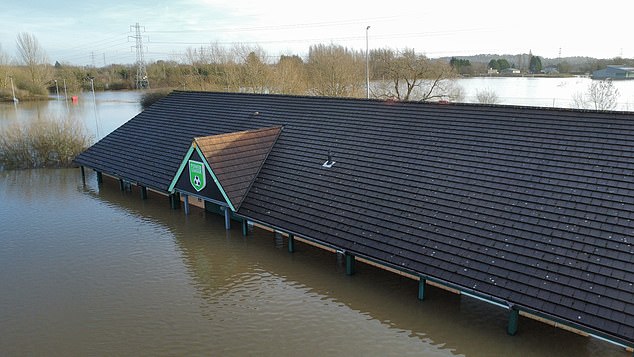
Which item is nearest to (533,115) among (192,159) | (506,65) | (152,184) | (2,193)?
(192,159)

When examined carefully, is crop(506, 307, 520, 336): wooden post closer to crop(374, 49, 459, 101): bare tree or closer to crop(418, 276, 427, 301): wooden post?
crop(418, 276, 427, 301): wooden post

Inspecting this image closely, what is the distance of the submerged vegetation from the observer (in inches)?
872

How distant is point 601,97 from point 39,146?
27.7 m

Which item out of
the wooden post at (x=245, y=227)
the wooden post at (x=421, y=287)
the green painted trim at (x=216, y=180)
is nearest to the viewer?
the wooden post at (x=421, y=287)

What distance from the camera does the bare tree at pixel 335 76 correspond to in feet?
103

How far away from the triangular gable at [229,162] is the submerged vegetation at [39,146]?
36.6 feet

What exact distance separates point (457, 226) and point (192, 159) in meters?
7.91

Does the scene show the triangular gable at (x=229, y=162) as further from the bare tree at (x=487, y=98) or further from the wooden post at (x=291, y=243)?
the bare tree at (x=487, y=98)

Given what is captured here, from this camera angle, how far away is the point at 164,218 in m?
15.0

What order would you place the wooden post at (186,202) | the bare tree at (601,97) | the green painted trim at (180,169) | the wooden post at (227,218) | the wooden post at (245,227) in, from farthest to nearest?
the bare tree at (601,97)
the wooden post at (186,202)
the wooden post at (227,218)
the green painted trim at (180,169)
the wooden post at (245,227)

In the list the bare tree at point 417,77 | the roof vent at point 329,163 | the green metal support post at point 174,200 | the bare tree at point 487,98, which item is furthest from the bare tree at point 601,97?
the green metal support post at point 174,200

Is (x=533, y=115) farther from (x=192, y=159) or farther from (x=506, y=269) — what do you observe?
(x=192, y=159)

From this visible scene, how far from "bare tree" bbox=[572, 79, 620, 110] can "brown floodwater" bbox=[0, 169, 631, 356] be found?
1873cm

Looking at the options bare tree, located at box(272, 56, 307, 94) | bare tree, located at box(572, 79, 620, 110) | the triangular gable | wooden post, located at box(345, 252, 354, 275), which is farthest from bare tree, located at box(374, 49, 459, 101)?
wooden post, located at box(345, 252, 354, 275)
